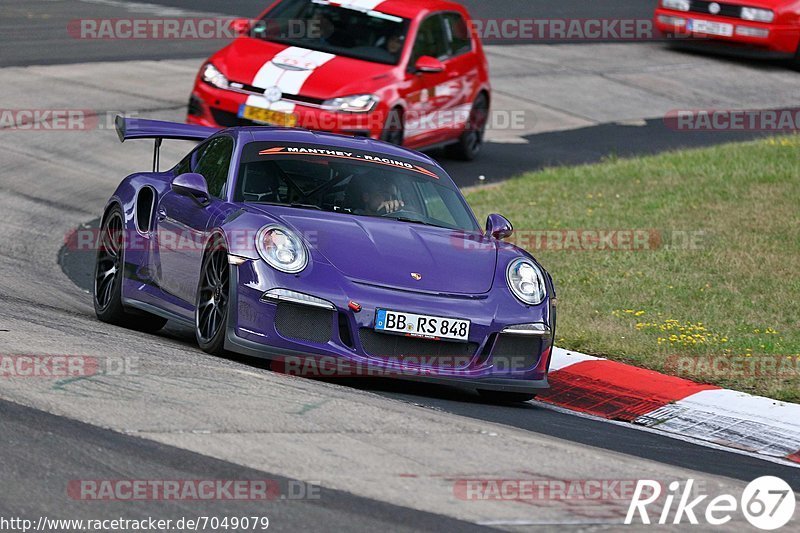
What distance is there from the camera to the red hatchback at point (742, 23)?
22.6 meters

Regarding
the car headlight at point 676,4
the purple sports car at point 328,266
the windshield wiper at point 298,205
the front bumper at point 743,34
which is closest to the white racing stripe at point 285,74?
the purple sports car at point 328,266

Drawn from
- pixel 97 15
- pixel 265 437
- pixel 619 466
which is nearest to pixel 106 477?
pixel 265 437

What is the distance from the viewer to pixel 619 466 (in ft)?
18.8

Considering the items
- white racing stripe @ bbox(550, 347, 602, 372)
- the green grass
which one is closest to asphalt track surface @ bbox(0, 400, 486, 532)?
white racing stripe @ bbox(550, 347, 602, 372)

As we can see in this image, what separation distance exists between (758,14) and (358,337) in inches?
668

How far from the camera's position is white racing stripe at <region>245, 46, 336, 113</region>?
13578mm

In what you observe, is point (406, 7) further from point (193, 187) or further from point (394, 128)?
point (193, 187)

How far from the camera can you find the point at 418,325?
715cm

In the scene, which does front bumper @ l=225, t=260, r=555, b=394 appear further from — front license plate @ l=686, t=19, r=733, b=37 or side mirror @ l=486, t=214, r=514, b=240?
front license plate @ l=686, t=19, r=733, b=37

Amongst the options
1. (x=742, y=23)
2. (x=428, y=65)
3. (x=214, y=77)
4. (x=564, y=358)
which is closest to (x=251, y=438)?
(x=564, y=358)

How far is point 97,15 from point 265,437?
17663mm

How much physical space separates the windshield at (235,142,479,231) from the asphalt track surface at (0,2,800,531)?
100cm

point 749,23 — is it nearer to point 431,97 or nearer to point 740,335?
point 431,97

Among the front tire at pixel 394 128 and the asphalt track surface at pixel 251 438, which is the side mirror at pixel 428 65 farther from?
the asphalt track surface at pixel 251 438
